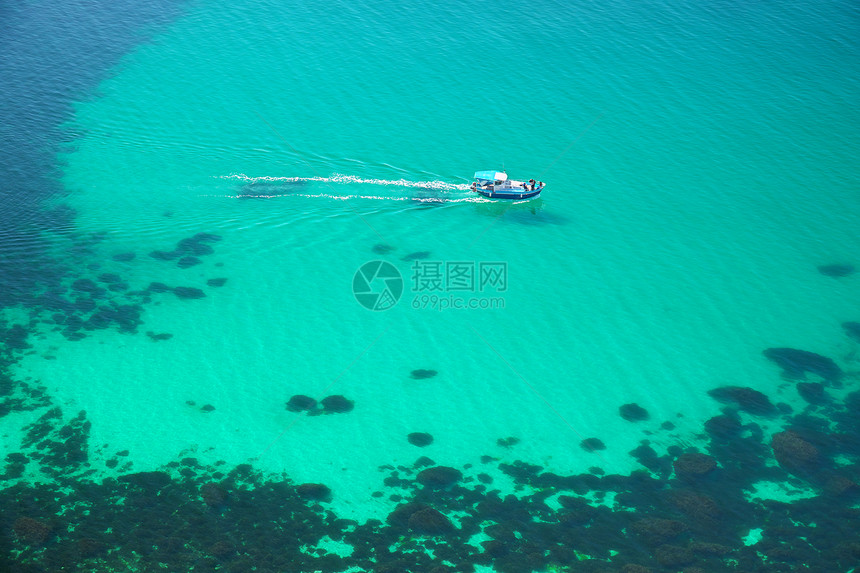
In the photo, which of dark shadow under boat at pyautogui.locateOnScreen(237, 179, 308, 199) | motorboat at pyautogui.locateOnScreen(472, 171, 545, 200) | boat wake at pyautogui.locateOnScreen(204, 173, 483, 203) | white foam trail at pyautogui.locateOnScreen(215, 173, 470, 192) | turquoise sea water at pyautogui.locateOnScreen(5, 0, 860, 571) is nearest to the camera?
turquoise sea water at pyautogui.locateOnScreen(5, 0, 860, 571)

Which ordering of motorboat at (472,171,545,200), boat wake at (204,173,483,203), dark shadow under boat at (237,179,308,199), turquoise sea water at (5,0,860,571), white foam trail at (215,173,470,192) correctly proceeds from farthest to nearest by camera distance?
white foam trail at (215,173,470,192), boat wake at (204,173,483,203), dark shadow under boat at (237,179,308,199), motorboat at (472,171,545,200), turquoise sea water at (5,0,860,571)

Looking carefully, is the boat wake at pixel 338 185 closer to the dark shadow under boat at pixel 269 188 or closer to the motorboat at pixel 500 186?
the dark shadow under boat at pixel 269 188

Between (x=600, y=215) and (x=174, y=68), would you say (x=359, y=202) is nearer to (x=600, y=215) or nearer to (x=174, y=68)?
(x=600, y=215)

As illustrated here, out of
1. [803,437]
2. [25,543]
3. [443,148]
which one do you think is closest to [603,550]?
[803,437]

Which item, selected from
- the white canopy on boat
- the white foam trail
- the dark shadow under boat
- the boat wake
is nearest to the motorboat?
the white canopy on boat

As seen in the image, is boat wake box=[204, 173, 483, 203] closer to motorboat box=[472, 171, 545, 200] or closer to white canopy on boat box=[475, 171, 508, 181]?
motorboat box=[472, 171, 545, 200]

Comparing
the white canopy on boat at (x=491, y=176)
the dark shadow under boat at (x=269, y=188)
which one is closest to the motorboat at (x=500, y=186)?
the white canopy on boat at (x=491, y=176)

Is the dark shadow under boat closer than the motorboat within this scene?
No
